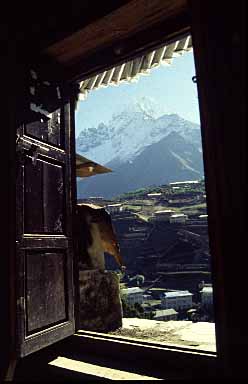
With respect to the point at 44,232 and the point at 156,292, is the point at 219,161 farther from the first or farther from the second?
the point at 156,292

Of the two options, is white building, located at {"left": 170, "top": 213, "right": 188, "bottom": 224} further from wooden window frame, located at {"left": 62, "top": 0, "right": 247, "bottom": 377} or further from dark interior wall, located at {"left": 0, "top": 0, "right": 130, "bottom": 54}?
wooden window frame, located at {"left": 62, "top": 0, "right": 247, "bottom": 377}

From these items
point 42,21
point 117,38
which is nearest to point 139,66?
point 117,38

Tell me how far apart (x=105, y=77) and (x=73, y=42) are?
1269mm

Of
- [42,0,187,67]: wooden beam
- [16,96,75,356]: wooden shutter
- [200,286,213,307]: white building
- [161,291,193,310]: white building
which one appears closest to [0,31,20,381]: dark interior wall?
[16,96,75,356]: wooden shutter

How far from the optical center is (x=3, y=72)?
359cm

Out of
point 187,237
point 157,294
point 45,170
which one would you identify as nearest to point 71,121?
point 45,170

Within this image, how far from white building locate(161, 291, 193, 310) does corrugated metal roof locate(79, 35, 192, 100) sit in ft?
84.1

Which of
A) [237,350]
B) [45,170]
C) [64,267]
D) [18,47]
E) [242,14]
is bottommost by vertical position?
[237,350]

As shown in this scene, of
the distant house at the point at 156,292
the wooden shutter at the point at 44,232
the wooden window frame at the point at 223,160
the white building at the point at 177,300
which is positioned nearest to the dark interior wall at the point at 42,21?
the wooden shutter at the point at 44,232

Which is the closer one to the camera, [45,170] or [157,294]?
[45,170]

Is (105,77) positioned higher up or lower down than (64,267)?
higher up

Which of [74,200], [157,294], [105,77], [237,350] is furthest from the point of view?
[157,294]

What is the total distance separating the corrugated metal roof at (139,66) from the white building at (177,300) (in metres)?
25.6

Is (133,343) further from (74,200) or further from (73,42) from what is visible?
(73,42)
